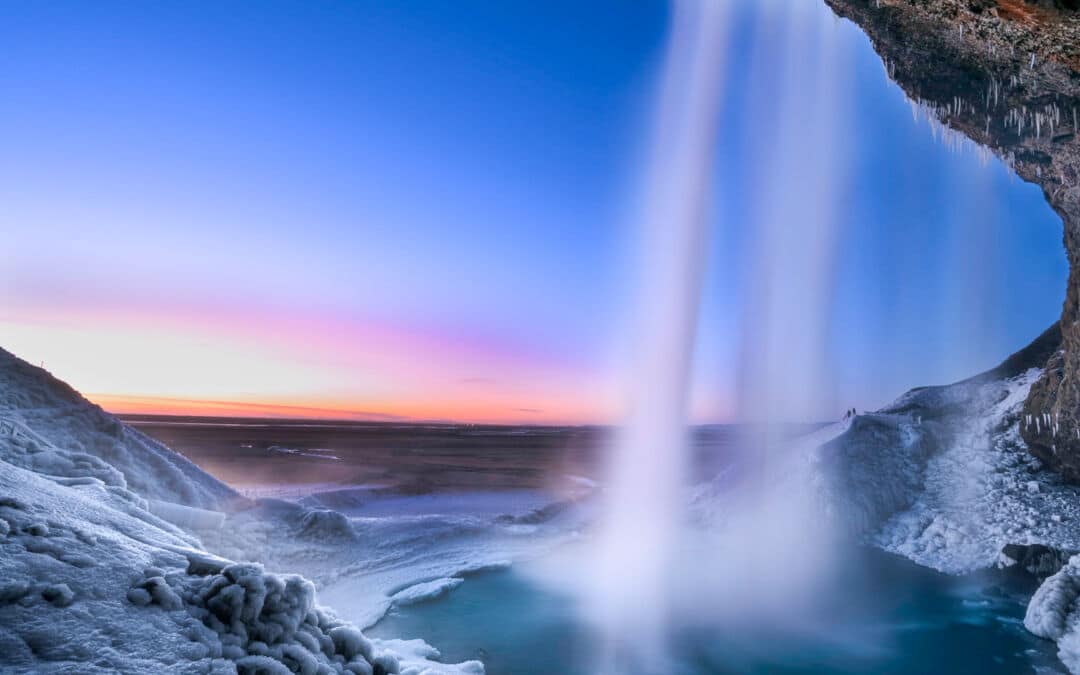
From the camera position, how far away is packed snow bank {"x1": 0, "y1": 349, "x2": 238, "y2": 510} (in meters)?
10.2

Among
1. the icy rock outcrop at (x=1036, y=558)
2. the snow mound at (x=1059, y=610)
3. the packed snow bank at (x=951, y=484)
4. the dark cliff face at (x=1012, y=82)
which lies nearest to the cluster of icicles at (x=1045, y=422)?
the dark cliff face at (x=1012, y=82)

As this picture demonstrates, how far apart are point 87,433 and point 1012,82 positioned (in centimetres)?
1977

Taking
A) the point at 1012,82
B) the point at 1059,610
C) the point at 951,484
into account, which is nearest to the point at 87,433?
the point at 1059,610

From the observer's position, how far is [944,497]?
1531 centimetres

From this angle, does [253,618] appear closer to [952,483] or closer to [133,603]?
[133,603]

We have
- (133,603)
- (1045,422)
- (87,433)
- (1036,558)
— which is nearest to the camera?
(133,603)

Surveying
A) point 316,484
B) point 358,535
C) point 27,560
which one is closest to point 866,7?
point 27,560

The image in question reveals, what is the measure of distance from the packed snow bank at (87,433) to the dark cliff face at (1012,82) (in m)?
16.2

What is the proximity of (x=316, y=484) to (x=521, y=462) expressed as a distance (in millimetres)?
18502

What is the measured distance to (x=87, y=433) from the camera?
438 inches

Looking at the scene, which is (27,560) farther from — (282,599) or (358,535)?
(358,535)

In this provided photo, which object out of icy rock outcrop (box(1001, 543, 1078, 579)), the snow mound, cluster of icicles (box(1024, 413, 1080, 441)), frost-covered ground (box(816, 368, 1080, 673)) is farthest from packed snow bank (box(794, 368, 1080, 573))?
the snow mound

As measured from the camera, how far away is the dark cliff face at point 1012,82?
8188 millimetres

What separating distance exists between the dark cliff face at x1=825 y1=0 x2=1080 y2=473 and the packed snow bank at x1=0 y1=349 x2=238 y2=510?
16.2 meters
